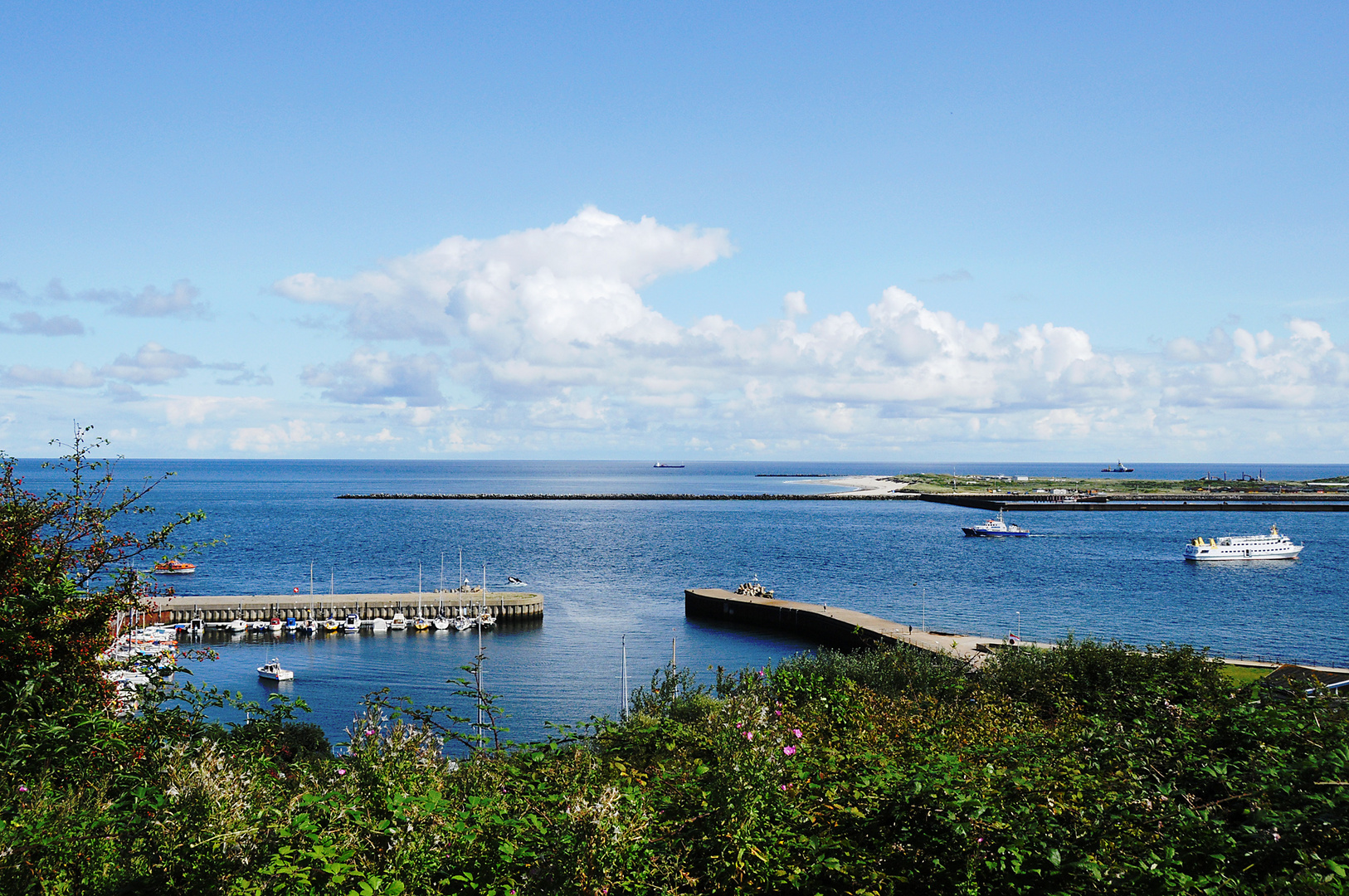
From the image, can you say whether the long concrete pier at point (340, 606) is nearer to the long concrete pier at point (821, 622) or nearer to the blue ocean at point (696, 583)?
the blue ocean at point (696, 583)

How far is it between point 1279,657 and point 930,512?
107475 mm

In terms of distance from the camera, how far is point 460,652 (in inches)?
1882

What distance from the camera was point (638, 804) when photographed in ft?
18.0

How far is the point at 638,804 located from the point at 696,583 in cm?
6530

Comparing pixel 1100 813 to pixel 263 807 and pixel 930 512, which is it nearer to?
pixel 263 807

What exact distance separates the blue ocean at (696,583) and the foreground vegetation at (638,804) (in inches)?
751

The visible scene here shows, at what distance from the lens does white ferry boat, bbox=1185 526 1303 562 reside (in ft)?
274

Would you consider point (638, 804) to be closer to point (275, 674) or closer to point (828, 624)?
point (275, 674)

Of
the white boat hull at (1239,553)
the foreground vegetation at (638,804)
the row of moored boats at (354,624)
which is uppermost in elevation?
the foreground vegetation at (638,804)

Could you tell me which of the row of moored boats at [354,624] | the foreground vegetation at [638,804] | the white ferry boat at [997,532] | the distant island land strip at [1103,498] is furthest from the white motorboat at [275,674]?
the distant island land strip at [1103,498]

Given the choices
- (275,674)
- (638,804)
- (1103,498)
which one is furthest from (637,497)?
(638,804)

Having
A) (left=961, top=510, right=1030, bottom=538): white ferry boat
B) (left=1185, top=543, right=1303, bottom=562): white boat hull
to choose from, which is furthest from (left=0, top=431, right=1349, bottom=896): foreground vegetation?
(left=961, top=510, right=1030, bottom=538): white ferry boat

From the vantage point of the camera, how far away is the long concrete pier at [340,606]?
5434 cm

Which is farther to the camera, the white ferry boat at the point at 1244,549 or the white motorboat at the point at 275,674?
the white ferry boat at the point at 1244,549
